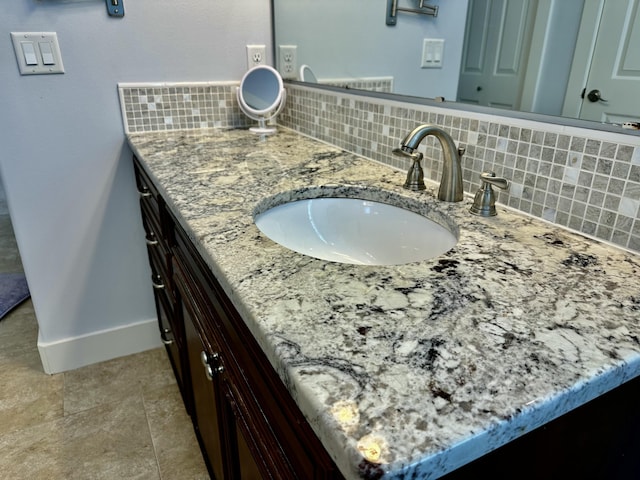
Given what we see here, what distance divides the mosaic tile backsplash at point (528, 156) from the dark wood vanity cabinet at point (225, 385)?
585mm

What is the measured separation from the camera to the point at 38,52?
4.55 ft

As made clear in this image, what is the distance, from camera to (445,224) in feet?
2.87

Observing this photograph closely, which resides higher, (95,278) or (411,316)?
(411,316)

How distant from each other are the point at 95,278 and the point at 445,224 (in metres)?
1.39

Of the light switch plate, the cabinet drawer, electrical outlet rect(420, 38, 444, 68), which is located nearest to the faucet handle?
electrical outlet rect(420, 38, 444, 68)

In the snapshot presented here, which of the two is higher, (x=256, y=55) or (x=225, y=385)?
(x=256, y=55)

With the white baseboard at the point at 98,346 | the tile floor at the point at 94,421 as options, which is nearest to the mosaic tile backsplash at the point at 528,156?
the white baseboard at the point at 98,346

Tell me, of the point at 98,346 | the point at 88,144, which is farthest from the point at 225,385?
the point at 98,346

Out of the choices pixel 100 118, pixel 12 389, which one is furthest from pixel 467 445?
pixel 12 389

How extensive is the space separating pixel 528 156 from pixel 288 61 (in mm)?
1103

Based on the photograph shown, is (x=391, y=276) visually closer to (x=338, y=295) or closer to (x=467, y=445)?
(x=338, y=295)

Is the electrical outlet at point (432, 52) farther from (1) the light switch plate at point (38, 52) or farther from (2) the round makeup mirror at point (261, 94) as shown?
(1) the light switch plate at point (38, 52)

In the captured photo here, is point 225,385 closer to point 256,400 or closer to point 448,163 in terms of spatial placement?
point 256,400

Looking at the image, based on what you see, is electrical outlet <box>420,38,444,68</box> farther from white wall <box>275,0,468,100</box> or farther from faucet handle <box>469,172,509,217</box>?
faucet handle <box>469,172,509,217</box>
